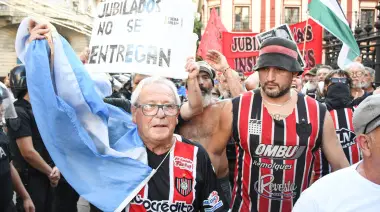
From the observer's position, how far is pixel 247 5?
47406 millimetres

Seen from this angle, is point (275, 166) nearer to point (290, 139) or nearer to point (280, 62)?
point (290, 139)

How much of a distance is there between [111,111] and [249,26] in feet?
149

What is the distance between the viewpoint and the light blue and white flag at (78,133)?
2604mm

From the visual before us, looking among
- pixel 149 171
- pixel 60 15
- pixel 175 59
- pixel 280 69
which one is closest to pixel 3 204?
pixel 149 171

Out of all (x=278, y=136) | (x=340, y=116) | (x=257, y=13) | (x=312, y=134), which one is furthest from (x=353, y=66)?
(x=257, y=13)

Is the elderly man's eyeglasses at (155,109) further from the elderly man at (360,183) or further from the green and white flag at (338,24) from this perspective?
the green and white flag at (338,24)

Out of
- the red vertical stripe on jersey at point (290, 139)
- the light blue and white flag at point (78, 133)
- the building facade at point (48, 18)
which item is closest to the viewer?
the light blue and white flag at point (78, 133)

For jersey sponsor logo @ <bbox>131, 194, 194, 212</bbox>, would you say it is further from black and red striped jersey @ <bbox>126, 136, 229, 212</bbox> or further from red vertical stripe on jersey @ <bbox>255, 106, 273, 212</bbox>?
red vertical stripe on jersey @ <bbox>255, 106, 273, 212</bbox>

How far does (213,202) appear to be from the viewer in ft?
9.39

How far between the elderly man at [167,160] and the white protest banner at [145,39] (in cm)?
125

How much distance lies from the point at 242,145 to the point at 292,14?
46.2 metres

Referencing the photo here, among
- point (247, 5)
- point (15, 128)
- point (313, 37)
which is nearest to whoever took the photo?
point (15, 128)

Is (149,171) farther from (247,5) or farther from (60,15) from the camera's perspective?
(247,5)

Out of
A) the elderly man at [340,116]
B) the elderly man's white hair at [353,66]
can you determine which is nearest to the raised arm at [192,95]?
the elderly man at [340,116]
